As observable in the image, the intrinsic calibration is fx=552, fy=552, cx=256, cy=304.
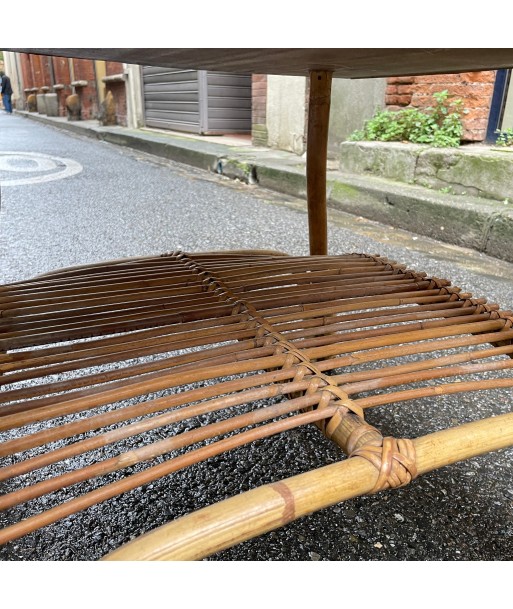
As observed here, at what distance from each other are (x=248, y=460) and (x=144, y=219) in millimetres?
2388

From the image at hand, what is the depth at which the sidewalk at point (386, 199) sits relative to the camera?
2561 mm

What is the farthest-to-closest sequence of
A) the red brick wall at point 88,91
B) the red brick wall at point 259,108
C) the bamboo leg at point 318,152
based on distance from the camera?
the red brick wall at point 88,91 < the red brick wall at point 259,108 < the bamboo leg at point 318,152

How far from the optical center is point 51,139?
806 cm

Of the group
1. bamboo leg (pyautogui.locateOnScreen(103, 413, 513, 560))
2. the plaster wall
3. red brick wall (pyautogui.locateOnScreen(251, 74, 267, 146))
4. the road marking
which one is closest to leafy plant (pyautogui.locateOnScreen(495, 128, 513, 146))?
the plaster wall

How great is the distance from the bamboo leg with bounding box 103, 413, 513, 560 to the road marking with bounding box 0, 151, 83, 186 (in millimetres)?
4442

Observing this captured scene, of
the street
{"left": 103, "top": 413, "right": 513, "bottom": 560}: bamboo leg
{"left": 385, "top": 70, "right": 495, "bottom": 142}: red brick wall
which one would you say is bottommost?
the street

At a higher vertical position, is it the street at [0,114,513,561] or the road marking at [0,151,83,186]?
the street at [0,114,513,561]

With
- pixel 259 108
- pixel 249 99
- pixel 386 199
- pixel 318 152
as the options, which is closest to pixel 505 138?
pixel 386 199

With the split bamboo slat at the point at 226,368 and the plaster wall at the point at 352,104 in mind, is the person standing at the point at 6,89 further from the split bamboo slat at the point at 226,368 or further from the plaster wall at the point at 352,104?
the split bamboo slat at the point at 226,368

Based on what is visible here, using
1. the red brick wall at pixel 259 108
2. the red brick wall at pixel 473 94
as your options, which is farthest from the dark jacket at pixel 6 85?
the red brick wall at pixel 473 94

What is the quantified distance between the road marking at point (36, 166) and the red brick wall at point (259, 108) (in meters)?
1.80

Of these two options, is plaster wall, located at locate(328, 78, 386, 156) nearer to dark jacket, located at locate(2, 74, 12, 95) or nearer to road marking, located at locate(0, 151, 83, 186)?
road marking, located at locate(0, 151, 83, 186)

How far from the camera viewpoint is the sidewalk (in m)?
2.56

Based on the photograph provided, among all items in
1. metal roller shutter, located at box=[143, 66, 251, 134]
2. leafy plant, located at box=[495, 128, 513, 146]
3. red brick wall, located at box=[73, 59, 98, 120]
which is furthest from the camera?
red brick wall, located at box=[73, 59, 98, 120]
